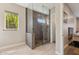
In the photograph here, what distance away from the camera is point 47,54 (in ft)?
5.99

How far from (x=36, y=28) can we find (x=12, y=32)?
17.3 inches

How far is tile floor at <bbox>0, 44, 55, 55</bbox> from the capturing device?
69.7 inches

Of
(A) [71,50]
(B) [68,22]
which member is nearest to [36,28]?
(B) [68,22]

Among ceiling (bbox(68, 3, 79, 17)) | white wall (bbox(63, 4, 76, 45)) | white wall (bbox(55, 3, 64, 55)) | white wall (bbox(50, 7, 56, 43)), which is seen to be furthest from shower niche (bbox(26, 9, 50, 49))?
ceiling (bbox(68, 3, 79, 17))

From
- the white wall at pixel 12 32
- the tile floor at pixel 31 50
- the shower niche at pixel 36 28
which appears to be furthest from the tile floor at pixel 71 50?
the white wall at pixel 12 32

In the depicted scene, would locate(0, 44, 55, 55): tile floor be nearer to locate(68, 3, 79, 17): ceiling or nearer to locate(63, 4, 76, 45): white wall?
locate(63, 4, 76, 45): white wall

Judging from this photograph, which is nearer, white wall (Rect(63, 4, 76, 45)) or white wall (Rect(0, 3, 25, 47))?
white wall (Rect(0, 3, 25, 47))

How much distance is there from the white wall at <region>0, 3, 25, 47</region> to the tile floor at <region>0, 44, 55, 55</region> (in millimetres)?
121

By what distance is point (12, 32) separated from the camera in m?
1.80

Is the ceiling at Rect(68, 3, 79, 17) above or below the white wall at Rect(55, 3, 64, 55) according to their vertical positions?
above

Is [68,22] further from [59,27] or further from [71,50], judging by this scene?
[71,50]
